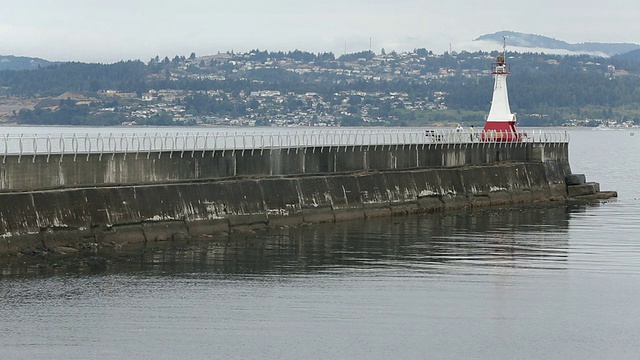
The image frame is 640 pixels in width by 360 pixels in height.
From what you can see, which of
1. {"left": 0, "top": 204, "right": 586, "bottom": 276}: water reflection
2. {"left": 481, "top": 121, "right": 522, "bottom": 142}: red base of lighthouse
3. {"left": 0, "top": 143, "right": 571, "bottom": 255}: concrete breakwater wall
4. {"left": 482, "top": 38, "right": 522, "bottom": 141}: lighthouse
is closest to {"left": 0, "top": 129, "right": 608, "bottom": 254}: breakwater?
{"left": 0, "top": 143, "right": 571, "bottom": 255}: concrete breakwater wall

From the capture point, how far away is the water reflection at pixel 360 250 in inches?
1555

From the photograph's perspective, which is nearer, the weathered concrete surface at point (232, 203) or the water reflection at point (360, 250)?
the water reflection at point (360, 250)

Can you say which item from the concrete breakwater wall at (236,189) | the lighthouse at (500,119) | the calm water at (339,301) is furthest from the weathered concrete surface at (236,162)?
the calm water at (339,301)

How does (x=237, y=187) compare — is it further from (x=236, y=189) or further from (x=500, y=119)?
(x=500, y=119)

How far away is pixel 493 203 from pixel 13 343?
39076 millimetres

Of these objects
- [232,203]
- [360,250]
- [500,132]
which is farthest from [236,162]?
[500,132]

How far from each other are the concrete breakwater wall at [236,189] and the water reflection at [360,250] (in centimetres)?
111

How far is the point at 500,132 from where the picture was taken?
7281 centimetres

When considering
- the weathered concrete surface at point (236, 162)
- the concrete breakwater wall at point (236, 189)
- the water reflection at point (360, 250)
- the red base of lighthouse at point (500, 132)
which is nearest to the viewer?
the water reflection at point (360, 250)

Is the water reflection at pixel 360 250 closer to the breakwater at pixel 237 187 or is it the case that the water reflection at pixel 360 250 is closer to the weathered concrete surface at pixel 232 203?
the weathered concrete surface at pixel 232 203

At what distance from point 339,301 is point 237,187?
16.1 meters

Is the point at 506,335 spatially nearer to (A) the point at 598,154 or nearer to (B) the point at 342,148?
(B) the point at 342,148

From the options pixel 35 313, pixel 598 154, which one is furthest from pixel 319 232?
pixel 598 154

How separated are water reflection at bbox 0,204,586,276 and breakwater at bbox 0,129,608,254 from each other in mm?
1143
